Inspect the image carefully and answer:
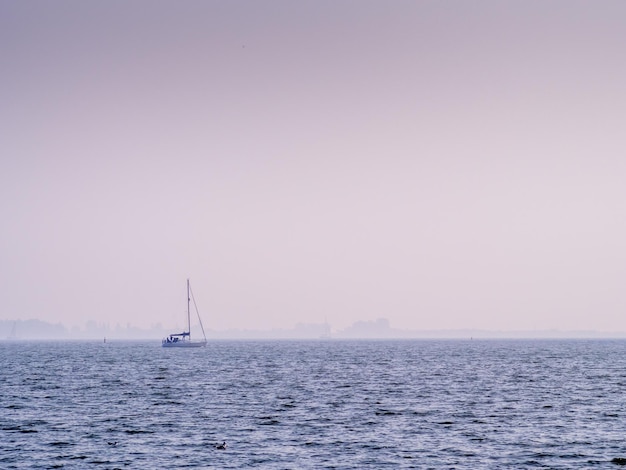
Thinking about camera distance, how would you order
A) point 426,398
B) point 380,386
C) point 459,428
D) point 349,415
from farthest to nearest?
point 380,386 < point 426,398 < point 349,415 < point 459,428

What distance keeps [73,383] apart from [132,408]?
33.8 meters

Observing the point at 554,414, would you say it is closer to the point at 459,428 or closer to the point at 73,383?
the point at 459,428

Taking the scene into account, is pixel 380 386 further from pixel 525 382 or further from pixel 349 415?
pixel 349 415

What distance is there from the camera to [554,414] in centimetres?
7025

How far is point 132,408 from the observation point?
245ft

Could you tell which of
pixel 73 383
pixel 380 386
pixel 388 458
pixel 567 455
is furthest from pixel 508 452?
pixel 73 383

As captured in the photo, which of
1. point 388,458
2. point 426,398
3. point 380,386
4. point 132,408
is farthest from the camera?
point 380,386

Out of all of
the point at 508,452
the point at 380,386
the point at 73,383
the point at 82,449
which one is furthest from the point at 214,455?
the point at 73,383

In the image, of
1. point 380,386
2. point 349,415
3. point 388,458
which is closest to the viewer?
point 388,458

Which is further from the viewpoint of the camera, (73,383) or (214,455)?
(73,383)

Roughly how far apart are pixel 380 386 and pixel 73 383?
41725 millimetres

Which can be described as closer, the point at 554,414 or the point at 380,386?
the point at 554,414

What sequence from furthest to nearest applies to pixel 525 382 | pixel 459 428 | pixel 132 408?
pixel 525 382 → pixel 132 408 → pixel 459 428

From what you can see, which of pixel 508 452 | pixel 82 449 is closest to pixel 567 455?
pixel 508 452
